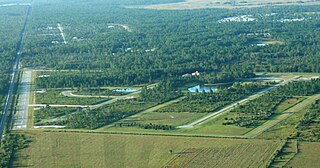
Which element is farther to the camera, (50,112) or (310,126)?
(50,112)

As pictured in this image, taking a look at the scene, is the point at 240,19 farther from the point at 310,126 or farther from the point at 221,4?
the point at 310,126

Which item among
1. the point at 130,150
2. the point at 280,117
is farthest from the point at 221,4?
the point at 130,150

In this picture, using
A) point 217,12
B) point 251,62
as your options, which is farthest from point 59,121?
point 217,12

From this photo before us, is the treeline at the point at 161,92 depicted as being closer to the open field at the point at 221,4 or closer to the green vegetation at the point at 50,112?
the green vegetation at the point at 50,112

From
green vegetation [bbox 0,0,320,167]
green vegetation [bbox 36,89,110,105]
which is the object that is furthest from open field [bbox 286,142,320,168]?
green vegetation [bbox 36,89,110,105]

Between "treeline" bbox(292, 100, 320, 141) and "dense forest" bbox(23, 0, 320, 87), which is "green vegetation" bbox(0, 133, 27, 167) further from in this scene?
"treeline" bbox(292, 100, 320, 141)

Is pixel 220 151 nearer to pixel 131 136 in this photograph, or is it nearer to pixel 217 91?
pixel 131 136

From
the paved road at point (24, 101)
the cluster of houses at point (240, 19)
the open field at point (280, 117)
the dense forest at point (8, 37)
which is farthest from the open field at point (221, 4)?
the open field at point (280, 117)
